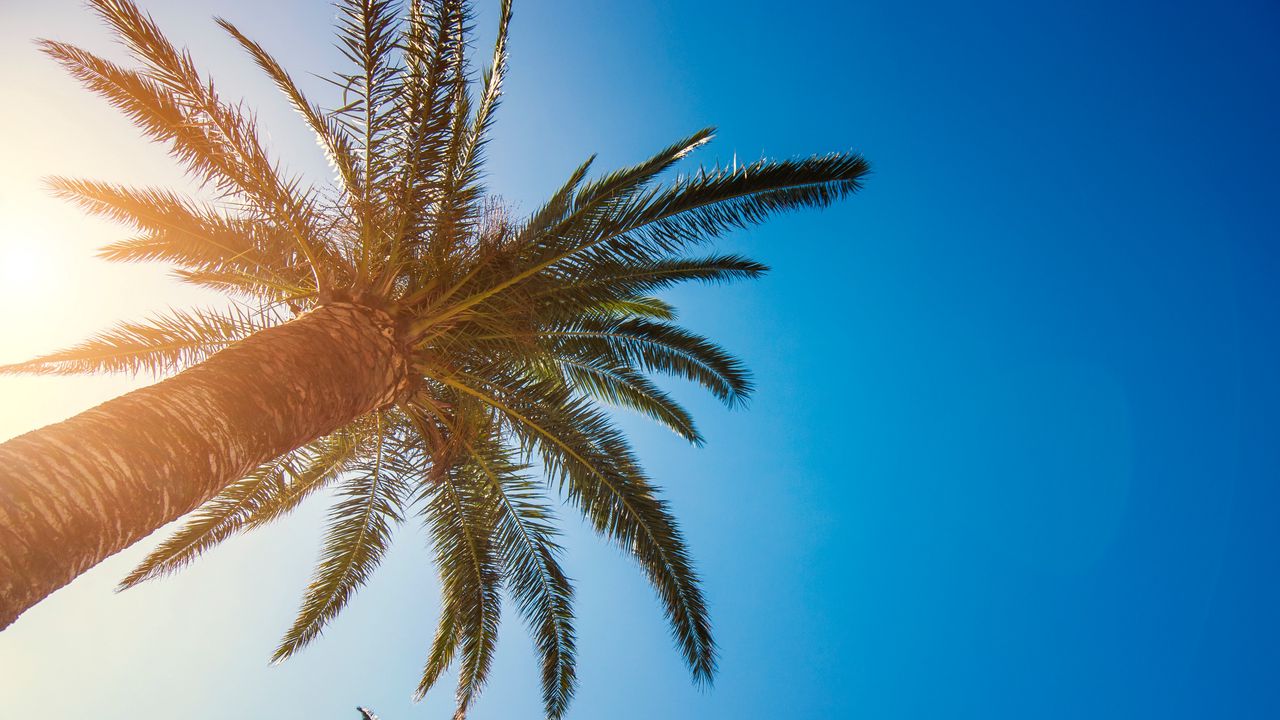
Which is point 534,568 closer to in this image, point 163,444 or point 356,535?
point 356,535

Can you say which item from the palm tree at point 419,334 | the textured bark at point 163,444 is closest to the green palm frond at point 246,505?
the palm tree at point 419,334

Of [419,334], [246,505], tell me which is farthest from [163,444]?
[246,505]

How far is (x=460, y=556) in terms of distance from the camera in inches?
271

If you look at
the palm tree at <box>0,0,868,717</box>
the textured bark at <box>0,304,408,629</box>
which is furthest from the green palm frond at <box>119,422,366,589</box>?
the textured bark at <box>0,304,408,629</box>

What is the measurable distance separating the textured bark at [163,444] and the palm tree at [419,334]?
2 cm

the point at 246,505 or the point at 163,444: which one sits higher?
the point at 163,444

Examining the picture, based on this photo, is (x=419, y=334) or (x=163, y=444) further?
(x=419, y=334)

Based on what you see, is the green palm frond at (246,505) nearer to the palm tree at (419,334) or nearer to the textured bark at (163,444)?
the palm tree at (419,334)

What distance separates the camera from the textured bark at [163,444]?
235 centimetres

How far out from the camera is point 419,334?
542 cm

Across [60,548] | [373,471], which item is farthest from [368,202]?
[60,548]

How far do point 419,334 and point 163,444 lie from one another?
2586mm

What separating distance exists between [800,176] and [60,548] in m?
5.37

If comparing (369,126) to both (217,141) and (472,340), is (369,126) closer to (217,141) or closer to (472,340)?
(217,141)
